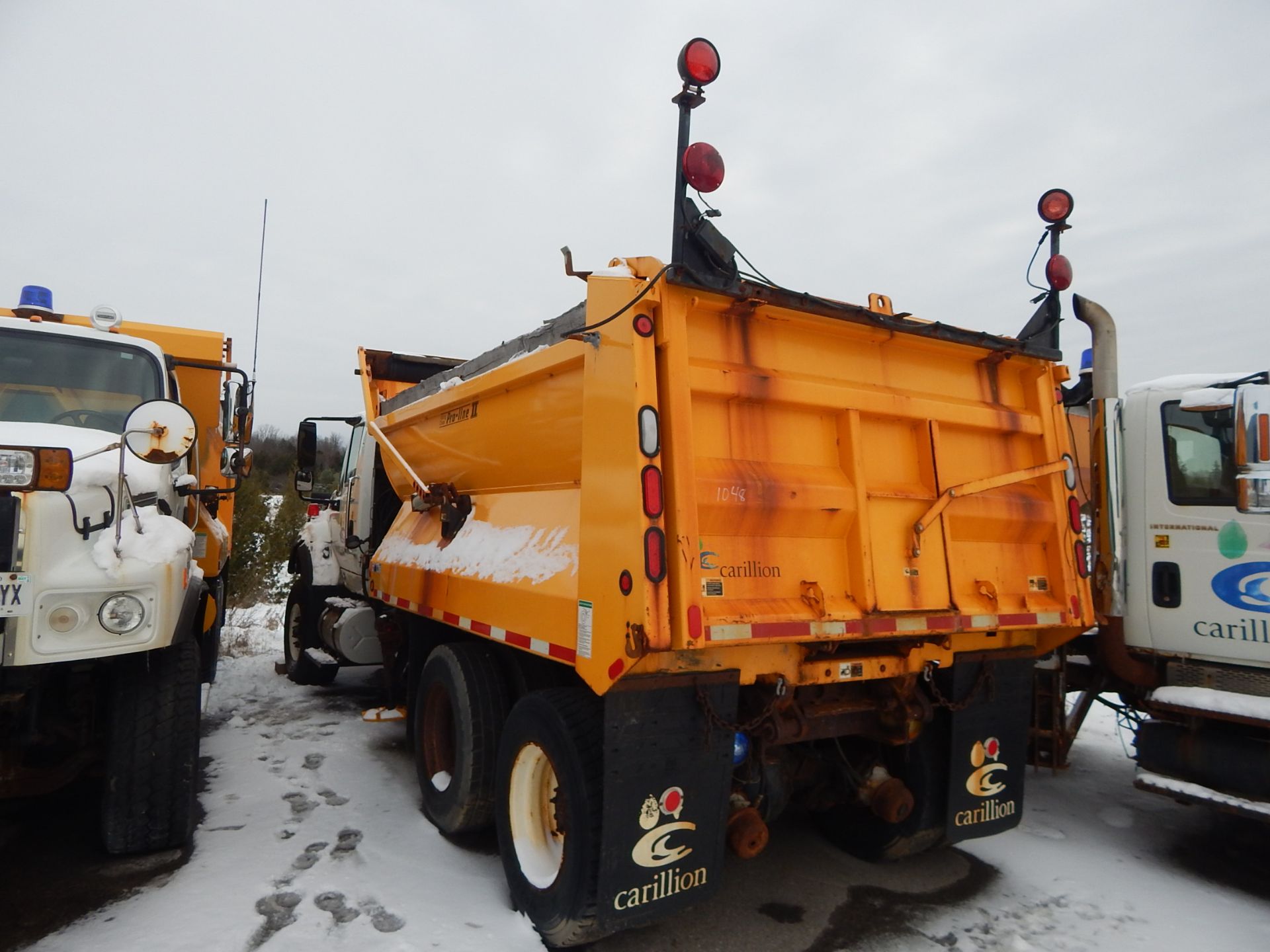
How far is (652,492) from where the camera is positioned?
9.30ft

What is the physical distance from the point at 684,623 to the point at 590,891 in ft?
3.68

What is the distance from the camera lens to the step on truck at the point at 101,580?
127 inches

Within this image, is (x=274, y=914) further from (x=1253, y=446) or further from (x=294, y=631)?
Answer: (x=294, y=631)

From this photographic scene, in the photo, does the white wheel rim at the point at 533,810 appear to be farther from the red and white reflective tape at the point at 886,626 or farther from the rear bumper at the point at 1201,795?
the rear bumper at the point at 1201,795

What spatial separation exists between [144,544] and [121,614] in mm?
349

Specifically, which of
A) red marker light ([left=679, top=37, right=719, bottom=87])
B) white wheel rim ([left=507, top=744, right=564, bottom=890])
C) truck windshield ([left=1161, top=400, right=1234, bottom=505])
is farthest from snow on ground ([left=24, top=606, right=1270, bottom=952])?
red marker light ([left=679, top=37, right=719, bottom=87])

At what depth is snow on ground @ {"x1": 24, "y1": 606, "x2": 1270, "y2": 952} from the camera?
128 inches

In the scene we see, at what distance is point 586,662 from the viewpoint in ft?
9.64

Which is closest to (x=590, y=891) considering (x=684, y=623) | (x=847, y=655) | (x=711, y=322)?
(x=684, y=623)

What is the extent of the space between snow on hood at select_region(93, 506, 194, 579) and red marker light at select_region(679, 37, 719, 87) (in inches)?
121

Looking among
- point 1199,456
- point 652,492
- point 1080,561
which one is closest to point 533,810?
point 652,492

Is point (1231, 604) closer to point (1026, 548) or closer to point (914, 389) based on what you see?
point (1026, 548)

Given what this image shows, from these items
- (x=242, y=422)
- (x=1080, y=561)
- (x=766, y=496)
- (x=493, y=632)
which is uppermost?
(x=242, y=422)

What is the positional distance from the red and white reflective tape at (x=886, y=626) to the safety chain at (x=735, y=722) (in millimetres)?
305
